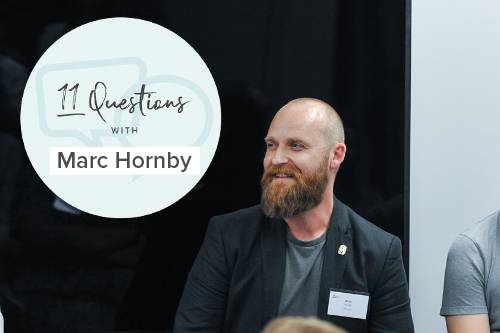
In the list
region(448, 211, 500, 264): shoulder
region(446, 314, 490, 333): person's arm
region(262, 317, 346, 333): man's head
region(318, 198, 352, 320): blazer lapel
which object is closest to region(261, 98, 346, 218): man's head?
region(318, 198, 352, 320): blazer lapel

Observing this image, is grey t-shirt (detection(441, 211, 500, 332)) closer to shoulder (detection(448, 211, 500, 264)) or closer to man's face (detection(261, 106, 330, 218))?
shoulder (detection(448, 211, 500, 264))

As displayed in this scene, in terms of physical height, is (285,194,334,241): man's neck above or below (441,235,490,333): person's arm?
above

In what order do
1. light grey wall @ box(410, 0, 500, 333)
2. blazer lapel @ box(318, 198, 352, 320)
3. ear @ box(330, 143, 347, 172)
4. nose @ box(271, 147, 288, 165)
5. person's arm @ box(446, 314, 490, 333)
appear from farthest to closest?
light grey wall @ box(410, 0, 500, 333)
ear @ box(330, 143, 347, 172)
nose @ box(271, 147, 288, 165)
blazer lapel @ box(318, 198, 352, 320)
person's arm @ box(446, 314, 490, 333)

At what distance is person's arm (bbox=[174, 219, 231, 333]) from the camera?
305 centimetres

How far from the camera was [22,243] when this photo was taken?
3225mm

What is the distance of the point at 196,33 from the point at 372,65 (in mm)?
675

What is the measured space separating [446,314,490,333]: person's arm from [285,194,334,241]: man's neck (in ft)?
1.78

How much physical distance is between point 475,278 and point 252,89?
1.04m

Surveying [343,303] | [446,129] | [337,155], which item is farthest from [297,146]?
[446,129]

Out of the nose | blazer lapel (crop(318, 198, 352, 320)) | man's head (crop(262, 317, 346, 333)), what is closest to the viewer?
man's head (crop(262, 317, 346, 333))
